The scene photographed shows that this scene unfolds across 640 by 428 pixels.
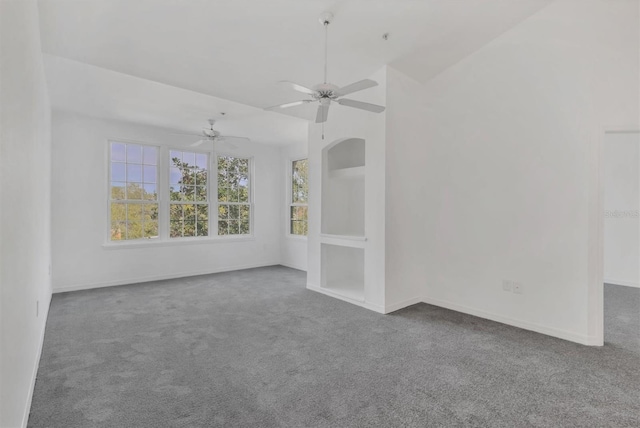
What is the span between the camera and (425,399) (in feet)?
7.45

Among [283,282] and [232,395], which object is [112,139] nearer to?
[283,282]

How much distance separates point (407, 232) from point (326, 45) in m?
2.52

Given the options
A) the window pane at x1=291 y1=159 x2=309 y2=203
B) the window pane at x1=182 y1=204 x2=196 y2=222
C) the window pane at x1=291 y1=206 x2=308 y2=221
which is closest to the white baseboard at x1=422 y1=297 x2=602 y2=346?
the window pane at x1=291 y1=206 x2=308 y2=221

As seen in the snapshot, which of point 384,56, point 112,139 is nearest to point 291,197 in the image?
point 112,139

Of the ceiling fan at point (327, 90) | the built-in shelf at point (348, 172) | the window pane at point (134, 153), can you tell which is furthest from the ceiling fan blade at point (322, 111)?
the window pane at point (134, 153)

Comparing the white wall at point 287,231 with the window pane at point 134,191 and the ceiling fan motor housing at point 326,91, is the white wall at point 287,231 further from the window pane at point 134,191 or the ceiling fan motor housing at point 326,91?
the ceiling fan motor housing at point 326,91

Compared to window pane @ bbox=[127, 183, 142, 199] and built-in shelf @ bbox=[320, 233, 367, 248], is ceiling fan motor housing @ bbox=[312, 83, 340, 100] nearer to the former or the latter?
built-in shelf @ bbox=[320, 233, 367, 248]

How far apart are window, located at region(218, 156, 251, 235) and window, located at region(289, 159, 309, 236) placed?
40.0 inches

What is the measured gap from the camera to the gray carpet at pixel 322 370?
6.89 ft

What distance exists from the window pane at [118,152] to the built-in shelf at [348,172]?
3.80m

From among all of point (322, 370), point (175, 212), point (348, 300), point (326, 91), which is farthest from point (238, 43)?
point (175, 212)

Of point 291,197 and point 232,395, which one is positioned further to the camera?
point 291,197

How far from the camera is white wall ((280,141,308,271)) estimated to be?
7.18 meters

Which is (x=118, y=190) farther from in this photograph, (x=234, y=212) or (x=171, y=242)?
(x=234, y=212)
